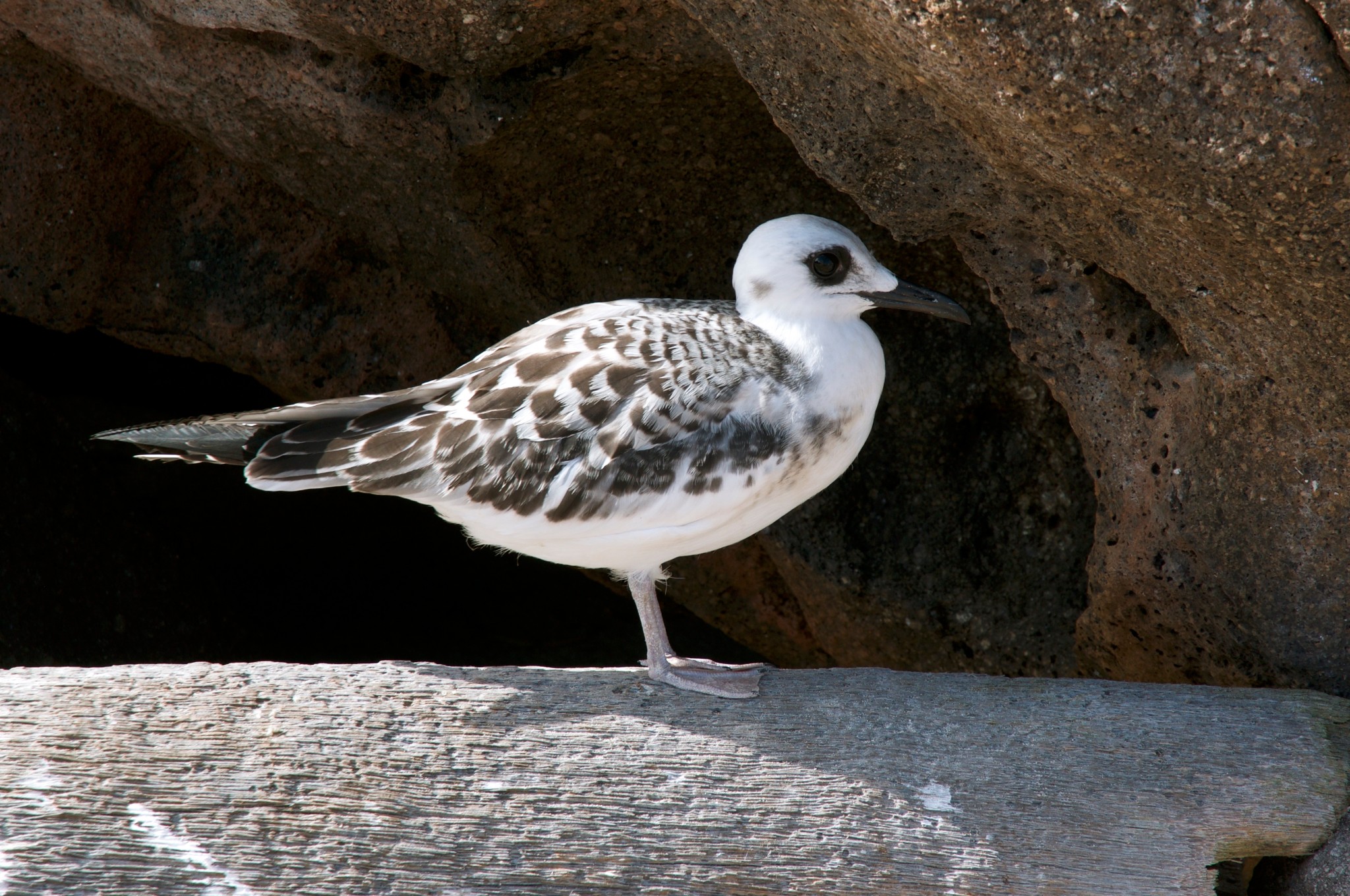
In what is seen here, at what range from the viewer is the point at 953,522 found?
5152 millimetres

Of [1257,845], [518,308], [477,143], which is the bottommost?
[1257,845]

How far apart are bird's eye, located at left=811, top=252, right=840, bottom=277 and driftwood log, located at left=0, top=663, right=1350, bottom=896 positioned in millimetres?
1286

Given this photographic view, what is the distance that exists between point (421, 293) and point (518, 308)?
574 mm

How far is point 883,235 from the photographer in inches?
197

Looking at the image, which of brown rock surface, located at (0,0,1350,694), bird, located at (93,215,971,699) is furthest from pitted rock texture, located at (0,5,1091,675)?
bird, located at (93,215,971,699)

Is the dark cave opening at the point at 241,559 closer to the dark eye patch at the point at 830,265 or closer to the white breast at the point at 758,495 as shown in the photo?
the white breast at the point at 758,495

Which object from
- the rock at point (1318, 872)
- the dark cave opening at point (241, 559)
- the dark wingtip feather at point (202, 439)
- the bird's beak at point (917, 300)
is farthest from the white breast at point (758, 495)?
the dark cave opening at point (241, 559)

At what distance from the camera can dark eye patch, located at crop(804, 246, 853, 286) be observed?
3559 mm

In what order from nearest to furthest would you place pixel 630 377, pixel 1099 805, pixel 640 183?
pixel 1099 805, pixel 630 377, pixel 640 183

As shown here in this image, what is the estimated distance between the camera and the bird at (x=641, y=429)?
132 inches

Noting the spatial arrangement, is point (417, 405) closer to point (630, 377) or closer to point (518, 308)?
point (630, 377)

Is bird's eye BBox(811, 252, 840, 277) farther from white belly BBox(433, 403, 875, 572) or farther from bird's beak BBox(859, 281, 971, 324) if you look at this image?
white belly BBox(433, 403, 875, 572)

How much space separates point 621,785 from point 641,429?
3.25 ft

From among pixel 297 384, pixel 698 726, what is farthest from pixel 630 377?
pixel 297 384
